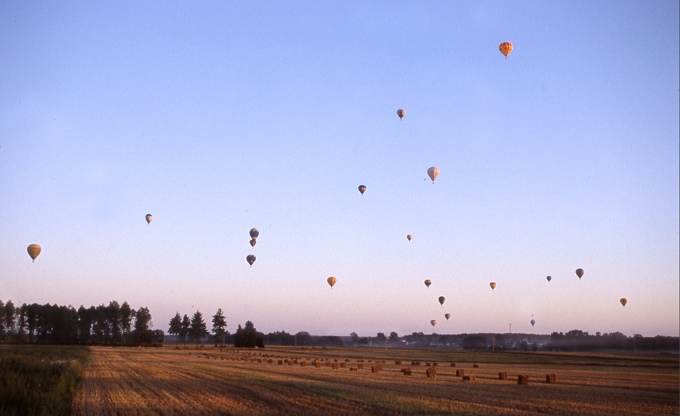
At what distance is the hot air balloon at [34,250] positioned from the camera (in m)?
48.6

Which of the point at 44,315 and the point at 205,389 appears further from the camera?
the point at 44,315

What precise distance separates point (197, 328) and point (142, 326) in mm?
24871

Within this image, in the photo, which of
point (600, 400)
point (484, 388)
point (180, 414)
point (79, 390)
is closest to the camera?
point (180, 414)

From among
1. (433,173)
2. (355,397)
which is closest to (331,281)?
(433,173)

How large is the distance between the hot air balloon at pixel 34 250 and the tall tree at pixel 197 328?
146m

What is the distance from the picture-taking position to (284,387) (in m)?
27.6

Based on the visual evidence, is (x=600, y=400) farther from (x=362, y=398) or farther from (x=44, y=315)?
(x=44, y=315)

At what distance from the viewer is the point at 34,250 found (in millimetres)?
48812

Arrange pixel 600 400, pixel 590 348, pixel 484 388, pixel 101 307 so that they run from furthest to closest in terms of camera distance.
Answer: pixel 101 307, pixel 590 348, pixel 484 388, pixel 600 400

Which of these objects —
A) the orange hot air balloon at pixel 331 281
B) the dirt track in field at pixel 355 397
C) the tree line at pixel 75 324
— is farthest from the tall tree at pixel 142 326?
the dirt track in field at pixel 355 397

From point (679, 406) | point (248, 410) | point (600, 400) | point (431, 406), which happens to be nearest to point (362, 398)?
point (431, 406)

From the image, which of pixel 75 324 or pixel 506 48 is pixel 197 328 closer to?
pixel 75 324

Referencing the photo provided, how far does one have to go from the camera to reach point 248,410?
1931 cm

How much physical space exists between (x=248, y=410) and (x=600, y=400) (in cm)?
1354
